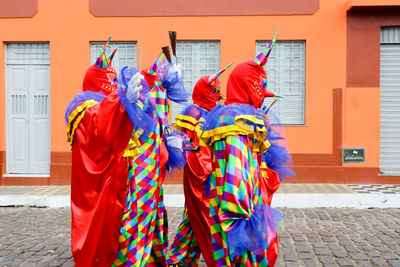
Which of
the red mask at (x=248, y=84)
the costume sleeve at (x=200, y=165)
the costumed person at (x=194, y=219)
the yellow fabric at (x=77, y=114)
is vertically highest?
the red mask at (x=248, y=84)

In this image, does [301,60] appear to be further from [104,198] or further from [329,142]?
[104,198]

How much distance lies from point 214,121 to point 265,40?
648 cm

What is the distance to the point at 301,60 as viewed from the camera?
879cm

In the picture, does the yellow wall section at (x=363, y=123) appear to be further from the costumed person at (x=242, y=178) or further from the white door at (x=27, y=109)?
the white door at (x=27, y=109)

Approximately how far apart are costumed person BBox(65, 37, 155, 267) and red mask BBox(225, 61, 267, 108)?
26.4 inches

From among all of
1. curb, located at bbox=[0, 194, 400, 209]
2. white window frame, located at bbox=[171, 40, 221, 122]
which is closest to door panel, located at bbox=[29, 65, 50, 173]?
curb, located at bbox=[0, 194, 400, 209]

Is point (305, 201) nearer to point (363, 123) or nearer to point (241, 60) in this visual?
point (363, 123)

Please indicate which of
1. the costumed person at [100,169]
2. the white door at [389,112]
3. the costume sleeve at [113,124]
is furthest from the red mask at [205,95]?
the white door at [389,112]

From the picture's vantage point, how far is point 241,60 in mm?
8695

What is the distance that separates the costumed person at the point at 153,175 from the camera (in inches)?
117

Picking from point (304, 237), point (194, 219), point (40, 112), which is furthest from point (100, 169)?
point (40, 112)

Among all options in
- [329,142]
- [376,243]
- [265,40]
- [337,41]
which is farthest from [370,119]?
[376,243]

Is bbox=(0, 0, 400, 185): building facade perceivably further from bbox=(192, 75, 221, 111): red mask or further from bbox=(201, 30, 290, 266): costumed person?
bbox=(201, 30, 290, 266): costumed person

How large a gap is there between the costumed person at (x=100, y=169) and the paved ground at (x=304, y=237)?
170 centimetres
